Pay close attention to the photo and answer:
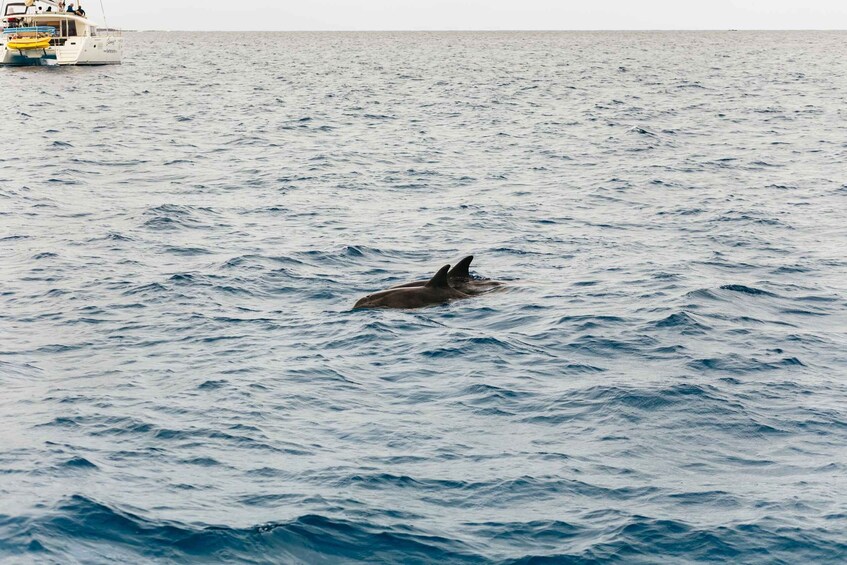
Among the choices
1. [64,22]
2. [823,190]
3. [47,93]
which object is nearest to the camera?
[823,190]

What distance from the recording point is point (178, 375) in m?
15.5

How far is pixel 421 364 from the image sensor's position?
634 inches

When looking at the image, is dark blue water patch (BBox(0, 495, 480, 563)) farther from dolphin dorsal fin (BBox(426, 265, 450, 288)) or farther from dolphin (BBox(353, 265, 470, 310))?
dolphin dorsal fin (BBox(426, 265, 450, 288))

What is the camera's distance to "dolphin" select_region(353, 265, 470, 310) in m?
19.1

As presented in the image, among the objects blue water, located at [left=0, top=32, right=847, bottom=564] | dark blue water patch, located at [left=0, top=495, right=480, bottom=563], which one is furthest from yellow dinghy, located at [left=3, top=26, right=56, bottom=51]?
dark blue water patch, located at [left=0, top=495, right=480, bottom=563]

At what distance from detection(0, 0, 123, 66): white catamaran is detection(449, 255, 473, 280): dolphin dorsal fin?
87.5 m

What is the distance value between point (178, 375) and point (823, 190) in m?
24.4

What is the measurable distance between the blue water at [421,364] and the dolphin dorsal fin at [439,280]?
766 millimetres

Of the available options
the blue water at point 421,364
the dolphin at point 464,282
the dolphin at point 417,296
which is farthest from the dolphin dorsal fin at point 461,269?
the blue water at point 421,364

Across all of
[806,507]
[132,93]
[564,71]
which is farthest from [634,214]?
[564,71]

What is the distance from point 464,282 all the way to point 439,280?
45.3 inches

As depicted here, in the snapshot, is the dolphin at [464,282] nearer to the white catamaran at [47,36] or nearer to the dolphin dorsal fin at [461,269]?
the dolphin dorsal fin at [461,269]

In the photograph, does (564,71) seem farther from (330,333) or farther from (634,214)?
(330,333)

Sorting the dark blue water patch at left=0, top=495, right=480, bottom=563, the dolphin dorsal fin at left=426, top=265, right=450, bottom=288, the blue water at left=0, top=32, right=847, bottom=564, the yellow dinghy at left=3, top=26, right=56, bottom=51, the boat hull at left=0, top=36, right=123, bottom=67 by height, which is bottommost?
the dark blue water patch at left=0, top=495, right=480, bottom=563
